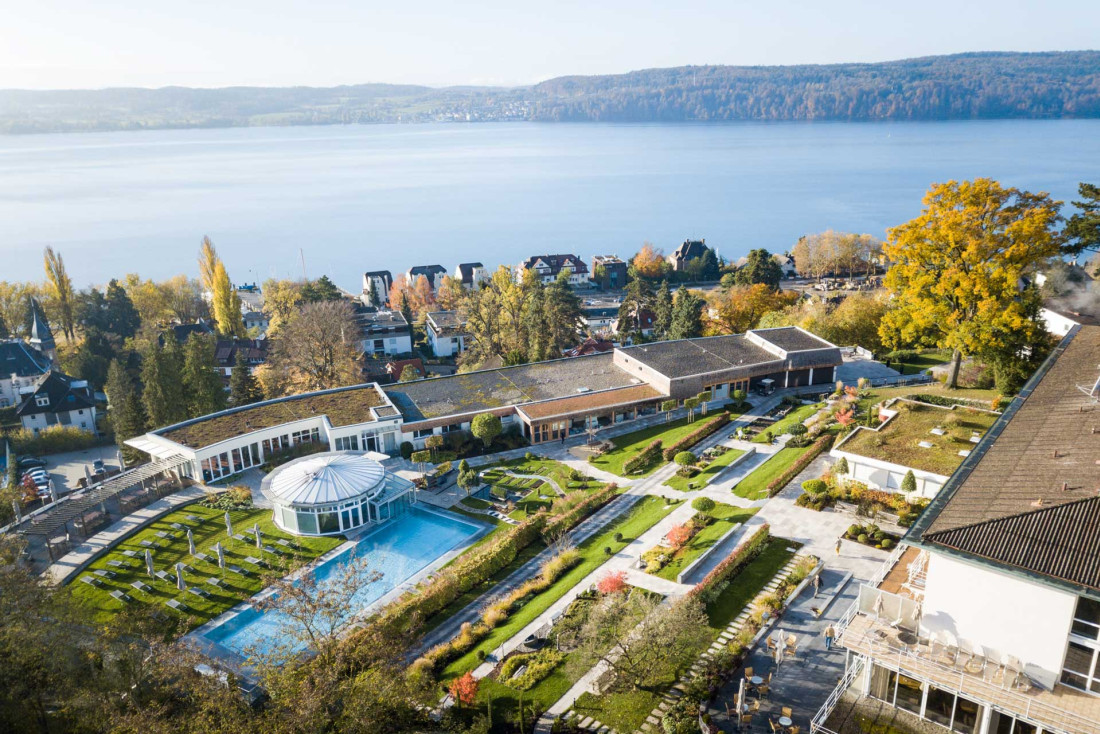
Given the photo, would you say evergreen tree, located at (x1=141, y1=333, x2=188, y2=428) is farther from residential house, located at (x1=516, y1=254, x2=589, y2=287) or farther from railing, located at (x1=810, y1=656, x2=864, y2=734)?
residential house, located at (x1=516, y1=254, x2=589, y2=287)

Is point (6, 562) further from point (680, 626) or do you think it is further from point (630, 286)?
point (630, 286)

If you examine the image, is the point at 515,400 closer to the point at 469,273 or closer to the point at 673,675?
the point at 673,675

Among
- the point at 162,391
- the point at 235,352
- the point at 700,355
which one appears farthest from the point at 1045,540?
the point at 235,352

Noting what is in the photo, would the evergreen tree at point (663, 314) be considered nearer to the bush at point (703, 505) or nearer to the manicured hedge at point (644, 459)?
the manicured hedge at point (644, 459)

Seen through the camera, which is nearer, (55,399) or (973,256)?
(973,256)

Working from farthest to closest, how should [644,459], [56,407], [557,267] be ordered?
1. [557,267]
2. [56,407]
3. [644,459]

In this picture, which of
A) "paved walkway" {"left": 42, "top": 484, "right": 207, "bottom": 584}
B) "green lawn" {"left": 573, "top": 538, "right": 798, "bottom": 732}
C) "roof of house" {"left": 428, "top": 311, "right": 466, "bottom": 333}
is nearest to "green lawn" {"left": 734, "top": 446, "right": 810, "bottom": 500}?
"green lawn" {"left": 573, "top": 538, "right": 798, "bottom": 732}
